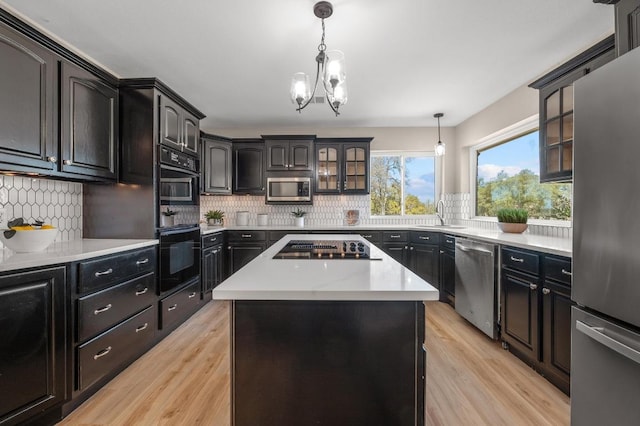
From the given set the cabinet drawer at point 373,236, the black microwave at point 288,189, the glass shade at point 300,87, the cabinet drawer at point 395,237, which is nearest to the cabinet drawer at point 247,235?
the black microwave at point 288,189

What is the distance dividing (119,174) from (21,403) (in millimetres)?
1726

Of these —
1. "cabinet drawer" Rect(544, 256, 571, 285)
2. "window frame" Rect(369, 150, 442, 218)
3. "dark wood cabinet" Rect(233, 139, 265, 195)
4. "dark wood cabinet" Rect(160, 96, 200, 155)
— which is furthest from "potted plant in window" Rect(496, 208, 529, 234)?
"dark wood cabinet" Rect(160, 96, 200, 155)

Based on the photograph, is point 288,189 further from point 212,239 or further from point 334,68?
point 334,68

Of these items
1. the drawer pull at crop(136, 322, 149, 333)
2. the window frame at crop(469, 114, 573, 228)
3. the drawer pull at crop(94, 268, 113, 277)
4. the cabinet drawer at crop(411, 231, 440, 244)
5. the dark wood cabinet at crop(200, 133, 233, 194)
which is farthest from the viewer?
the dark wood cabinet at crop(200, 133, 233, 194)

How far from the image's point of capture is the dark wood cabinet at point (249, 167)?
440 cm

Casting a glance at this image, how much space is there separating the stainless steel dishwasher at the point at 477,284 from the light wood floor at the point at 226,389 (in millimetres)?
205

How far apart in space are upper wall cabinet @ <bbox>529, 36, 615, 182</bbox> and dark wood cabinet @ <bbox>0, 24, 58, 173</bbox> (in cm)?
360

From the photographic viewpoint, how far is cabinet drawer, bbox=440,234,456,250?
3.36 meters

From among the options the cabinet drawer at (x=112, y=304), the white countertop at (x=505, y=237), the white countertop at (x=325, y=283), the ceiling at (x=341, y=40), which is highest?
the ceiling at (x=341, y=40)

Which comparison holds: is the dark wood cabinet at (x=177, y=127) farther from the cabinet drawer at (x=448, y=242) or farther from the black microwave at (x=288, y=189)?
the cabinet drawer at (x=448, y=242)

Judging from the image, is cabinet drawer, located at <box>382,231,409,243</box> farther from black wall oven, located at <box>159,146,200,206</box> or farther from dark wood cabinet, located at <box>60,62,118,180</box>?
dark wood cabinet, located at <box>60,62,118,180</box>

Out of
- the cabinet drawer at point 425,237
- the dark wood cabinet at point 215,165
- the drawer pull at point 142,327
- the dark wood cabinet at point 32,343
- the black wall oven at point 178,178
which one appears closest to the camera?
the dark wood cabinet at point 32,343

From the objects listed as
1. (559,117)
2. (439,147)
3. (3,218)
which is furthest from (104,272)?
(439,147)

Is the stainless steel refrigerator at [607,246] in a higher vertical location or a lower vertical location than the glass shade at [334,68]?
lower
